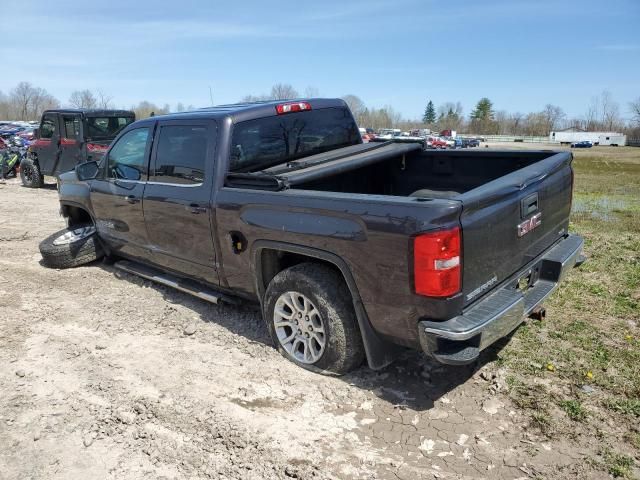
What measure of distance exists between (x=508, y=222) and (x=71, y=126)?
12126mm

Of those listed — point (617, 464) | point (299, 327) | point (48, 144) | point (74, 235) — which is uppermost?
point (48, 144)

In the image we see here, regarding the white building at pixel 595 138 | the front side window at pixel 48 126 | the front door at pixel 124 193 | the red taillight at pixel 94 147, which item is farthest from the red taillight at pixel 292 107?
the white building at pixel 595 138

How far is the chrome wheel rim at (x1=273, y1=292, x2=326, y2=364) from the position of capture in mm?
3590

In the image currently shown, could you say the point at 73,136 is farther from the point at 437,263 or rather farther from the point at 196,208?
the point at 437,263

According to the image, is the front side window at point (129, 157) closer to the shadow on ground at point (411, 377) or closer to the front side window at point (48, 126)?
the shadow on ground at point (411, 377)

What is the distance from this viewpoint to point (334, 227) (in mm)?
3168

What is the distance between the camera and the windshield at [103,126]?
40.2 feet

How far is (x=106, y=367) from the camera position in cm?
386

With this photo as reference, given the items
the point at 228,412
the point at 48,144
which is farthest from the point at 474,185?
the point at 48,144

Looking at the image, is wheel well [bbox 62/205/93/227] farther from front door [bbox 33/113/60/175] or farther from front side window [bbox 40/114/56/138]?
front side window [bbox 40/114/56/138]

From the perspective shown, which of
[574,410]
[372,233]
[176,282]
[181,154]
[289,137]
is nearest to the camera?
[372,233]

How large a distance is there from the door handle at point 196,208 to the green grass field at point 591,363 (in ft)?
8.50

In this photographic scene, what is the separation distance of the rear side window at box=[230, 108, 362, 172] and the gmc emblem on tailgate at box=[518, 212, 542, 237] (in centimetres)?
208

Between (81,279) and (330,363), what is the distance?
372cm
